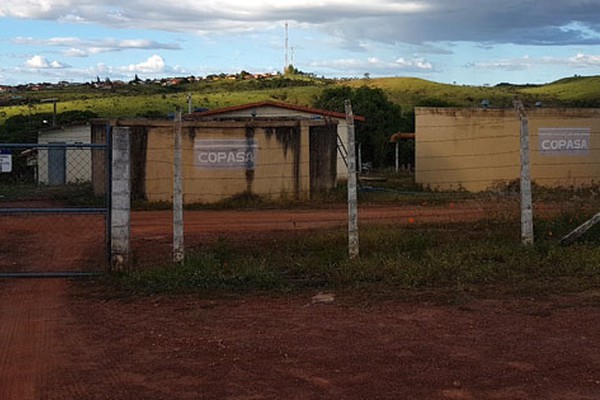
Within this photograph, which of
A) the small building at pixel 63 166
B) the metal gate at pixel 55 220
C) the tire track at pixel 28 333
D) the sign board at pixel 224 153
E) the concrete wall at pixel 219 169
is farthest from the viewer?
the small building at pixel 63 166

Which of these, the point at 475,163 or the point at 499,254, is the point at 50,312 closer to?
the point at 499,254

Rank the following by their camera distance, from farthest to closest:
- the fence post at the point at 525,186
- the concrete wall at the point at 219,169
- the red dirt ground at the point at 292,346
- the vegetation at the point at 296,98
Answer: the vegetation at the point at 296,98
the concrete wall at the point at 219,169
the fence post at the point at 525,186
the red dirt ground at the point at 292,346

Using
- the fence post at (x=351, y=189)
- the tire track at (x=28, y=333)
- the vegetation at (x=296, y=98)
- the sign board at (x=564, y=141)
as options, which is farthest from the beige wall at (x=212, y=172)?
the vegetation at (x=296, y=98)

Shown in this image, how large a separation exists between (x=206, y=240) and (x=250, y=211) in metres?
6.47

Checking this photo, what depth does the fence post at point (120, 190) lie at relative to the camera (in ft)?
31.7

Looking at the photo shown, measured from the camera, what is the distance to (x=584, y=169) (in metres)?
24.5

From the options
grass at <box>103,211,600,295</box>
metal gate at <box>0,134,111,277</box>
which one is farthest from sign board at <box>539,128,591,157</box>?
grass at <box>103,211,600,295</box>

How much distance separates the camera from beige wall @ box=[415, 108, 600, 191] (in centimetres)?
2408

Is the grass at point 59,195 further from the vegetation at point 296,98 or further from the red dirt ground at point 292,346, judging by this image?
the vegetation at point 296,98

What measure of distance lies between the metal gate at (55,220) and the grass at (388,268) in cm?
135

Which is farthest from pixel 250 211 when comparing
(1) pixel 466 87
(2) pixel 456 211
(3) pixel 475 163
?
(1) pixel 466 87

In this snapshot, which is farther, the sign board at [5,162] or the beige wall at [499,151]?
the beige wall at [499,151]

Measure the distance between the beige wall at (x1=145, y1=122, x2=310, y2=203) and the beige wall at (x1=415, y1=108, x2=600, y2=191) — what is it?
19.2 ft

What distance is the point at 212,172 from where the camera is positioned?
21047 mm
